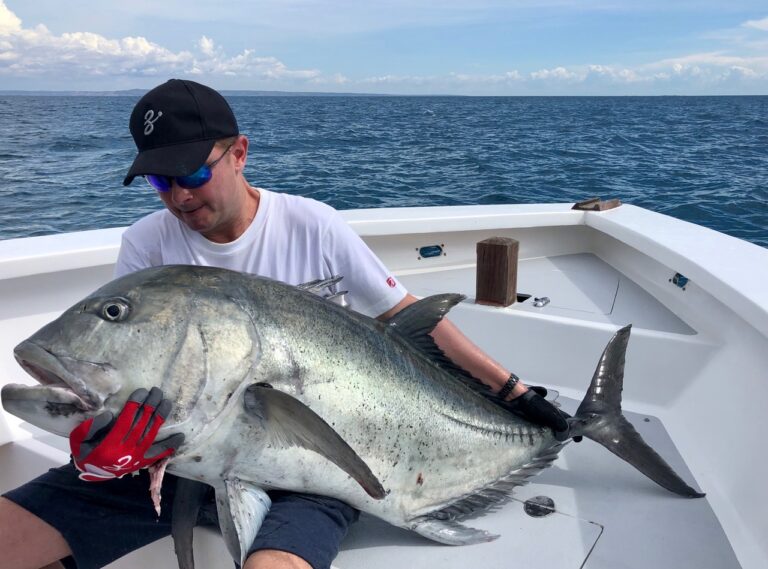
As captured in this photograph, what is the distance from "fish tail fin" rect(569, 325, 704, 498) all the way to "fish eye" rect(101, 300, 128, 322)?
161 centimetres

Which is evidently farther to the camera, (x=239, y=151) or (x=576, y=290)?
(x=576, y=290)

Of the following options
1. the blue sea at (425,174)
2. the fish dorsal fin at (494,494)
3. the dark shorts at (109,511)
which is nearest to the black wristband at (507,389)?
the fish dorsal fin at (494,494)

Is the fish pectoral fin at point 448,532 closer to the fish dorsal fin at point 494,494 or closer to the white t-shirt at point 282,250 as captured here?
the fish dorsal fin at point 494,494

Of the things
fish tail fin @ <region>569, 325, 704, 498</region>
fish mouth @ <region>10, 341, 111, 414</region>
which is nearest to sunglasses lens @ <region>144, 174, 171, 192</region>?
fish mouth @ <region>10, 341, 111, 414</region>

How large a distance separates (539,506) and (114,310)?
5.45ft

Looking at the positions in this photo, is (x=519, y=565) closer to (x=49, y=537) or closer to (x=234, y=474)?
(x=234, y=474)

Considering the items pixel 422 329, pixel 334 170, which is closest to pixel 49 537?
pixel 422 329

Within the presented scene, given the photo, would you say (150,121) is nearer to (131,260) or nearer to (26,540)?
(131,260)

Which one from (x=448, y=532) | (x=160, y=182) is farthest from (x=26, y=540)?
(x=448, y=532)

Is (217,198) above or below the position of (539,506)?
above

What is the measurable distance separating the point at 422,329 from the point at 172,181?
905 mm

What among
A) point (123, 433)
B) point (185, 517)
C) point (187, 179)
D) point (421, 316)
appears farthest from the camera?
point (421, 316)

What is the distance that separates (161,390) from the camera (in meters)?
1.45

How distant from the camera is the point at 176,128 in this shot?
1.92m
